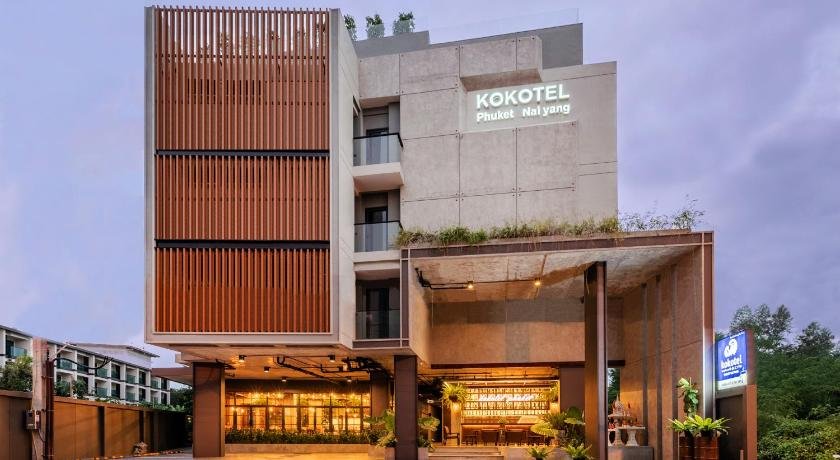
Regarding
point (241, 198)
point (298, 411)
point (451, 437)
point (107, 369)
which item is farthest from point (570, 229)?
point (107, 369)

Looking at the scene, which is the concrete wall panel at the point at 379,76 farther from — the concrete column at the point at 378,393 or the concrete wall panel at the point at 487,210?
the concrete column at the point at 378,393

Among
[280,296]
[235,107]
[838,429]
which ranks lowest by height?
[838,429]

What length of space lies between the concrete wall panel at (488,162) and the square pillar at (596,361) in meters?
4.24

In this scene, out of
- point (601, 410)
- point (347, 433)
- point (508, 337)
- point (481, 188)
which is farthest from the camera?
point (347, 433)

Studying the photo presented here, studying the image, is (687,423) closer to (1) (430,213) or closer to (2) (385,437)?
(2) (385,437)

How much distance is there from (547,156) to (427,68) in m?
4.93

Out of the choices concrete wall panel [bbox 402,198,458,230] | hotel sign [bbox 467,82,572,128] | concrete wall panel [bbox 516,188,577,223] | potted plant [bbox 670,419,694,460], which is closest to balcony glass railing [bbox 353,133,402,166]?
concrete wall panel [bbox 402,198,458,230]

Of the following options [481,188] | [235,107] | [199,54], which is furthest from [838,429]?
[199,54]

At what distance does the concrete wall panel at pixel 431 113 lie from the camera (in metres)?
22.8

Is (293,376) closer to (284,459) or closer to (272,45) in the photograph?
→ (284,459)

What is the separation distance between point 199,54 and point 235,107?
1695mm

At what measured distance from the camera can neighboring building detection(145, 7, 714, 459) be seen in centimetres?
1859

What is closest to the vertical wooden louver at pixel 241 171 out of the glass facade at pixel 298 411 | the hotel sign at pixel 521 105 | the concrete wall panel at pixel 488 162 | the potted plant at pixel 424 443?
the potted plant at pixel 424 443

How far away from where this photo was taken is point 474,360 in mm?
24266
